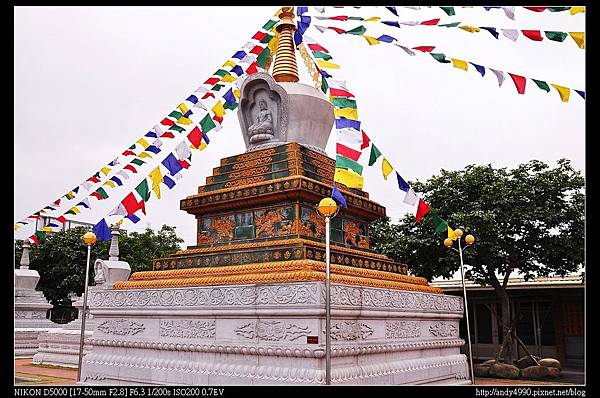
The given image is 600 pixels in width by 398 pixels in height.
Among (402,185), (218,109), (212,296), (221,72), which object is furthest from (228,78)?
(212,296)

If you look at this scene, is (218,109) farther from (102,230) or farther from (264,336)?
(264,336)

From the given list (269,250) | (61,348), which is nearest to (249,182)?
(269,250)

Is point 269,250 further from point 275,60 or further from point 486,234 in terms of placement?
point 486,234

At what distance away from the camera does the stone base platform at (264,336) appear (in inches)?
376

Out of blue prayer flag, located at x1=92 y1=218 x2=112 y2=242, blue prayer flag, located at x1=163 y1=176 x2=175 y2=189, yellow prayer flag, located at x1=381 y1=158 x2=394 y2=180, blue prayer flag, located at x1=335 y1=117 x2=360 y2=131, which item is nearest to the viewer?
blue prayer flag, located at x1=335 y1=117 x2=360 y2=131

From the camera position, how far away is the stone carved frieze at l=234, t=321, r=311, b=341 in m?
9.56

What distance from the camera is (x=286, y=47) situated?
1504 cm

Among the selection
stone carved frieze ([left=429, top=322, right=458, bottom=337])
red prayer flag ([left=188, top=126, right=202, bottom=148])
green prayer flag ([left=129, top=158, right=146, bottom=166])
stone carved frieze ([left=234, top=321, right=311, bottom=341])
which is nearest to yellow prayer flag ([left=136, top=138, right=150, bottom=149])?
green prayer flag ([left=129, top=158, right=146, bottom=166])

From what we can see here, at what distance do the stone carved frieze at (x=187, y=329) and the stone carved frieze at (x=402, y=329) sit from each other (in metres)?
3.38

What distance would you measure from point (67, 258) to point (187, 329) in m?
27.3

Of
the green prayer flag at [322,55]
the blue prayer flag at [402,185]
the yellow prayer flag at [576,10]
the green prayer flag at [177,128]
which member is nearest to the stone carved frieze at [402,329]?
the blue prayer flag at [402,185]

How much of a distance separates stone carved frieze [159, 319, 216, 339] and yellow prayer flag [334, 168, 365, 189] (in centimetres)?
354

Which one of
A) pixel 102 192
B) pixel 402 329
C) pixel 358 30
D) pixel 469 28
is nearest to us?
pixel 469 28

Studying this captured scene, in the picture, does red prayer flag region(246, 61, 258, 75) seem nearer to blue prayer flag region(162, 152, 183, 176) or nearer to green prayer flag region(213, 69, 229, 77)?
green prayer flag region(213, 69, 229, 77)
